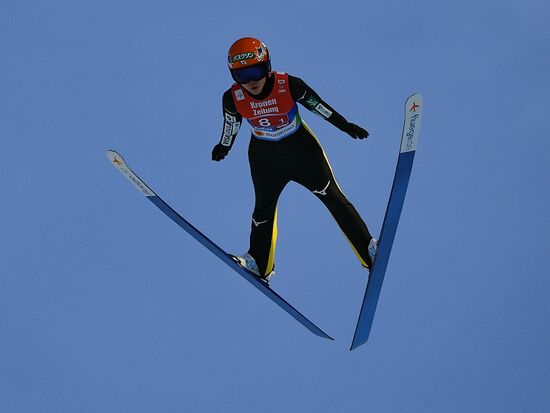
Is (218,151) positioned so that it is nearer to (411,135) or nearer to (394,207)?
(394,207)

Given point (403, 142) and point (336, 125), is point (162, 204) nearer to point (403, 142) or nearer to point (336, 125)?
point (336, 125)

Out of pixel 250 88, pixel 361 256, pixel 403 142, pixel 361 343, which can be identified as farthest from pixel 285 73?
pixel 361 343

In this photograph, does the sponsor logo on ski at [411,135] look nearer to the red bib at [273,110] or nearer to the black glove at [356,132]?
the black glove at [356,132]

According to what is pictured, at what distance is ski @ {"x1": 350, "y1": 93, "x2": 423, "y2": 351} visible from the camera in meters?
7.59

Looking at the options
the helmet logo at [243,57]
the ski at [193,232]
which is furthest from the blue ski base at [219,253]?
the helmet logo at [243,57]

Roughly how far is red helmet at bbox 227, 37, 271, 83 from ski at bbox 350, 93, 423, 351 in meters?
1.27

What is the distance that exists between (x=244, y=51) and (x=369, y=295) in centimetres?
257

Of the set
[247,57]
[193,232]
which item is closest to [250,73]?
[247,57]

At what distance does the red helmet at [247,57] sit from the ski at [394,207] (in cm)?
127

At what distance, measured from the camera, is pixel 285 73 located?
8.12 metres

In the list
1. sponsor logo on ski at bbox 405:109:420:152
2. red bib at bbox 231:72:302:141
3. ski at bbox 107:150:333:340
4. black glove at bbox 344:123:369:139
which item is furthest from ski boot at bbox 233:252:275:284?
sponsor logo on ski at bbox 405:109:420:152

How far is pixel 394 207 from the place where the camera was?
8016 millimetres

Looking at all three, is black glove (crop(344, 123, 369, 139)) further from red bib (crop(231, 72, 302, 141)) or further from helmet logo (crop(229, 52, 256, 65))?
helmet logo (crop(229, 52, 256, 65))

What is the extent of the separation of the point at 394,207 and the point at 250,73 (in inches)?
67.3
